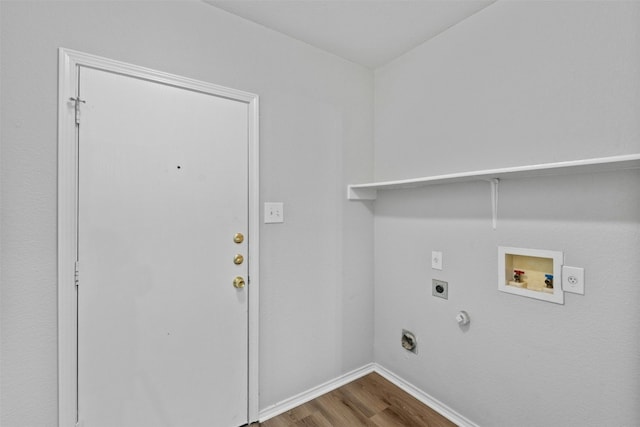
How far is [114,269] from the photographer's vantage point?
1.31 m

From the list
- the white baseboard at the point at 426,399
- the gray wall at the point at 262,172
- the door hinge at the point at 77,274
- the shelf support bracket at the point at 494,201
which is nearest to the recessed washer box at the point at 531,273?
the shelf support bracket at the point at 494,201

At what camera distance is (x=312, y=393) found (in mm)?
1944

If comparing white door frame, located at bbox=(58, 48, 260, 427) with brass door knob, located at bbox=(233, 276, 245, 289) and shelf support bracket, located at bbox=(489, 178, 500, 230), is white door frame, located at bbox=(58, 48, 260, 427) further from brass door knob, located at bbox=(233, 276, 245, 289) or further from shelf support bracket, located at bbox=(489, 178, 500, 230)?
shelf support bracket, located at bbox=(489, 178, 500, 230)

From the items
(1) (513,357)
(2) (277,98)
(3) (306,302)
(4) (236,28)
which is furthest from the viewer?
(3) (306,302)

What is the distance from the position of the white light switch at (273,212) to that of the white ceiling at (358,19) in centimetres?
110

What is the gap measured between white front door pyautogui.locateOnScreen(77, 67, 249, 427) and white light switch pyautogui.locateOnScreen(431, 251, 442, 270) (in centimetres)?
120

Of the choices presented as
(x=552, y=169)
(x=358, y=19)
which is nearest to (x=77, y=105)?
(x=358, y=19)

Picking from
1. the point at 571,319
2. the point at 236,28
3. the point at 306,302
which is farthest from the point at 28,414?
the point at 571,319

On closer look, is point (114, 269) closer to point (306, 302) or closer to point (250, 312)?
point (250, 312)

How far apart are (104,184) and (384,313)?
1.98 metres

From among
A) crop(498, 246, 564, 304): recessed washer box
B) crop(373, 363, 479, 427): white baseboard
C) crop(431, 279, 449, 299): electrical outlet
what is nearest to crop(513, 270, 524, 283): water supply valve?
crop(498, 246, 564, 304): recessed washer box

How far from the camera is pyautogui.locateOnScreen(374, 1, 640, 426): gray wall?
1159 mm

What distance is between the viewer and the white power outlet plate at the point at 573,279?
1239 mm

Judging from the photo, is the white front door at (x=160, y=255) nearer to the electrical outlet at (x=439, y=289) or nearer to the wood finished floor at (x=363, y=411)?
the wood finished floor at (x=363, y=411)
